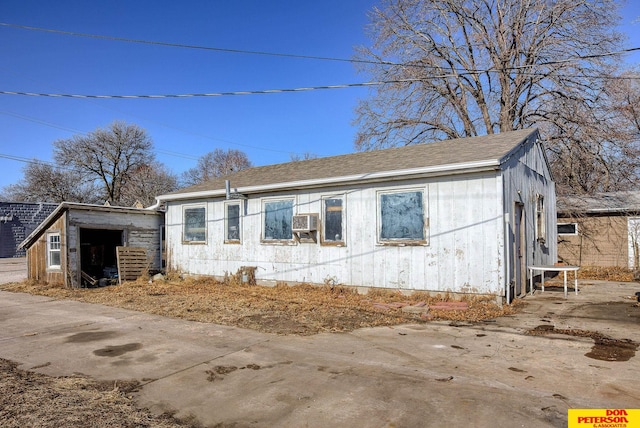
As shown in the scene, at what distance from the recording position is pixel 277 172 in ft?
45.3

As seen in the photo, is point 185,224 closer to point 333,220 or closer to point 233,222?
point 233,222

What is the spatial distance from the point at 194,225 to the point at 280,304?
6283 mm

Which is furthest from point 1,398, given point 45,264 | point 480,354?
point 45,264

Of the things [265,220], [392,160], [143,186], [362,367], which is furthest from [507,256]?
[143,186]

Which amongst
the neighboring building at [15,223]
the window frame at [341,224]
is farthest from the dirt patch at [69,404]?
the neighboring building at [15,223]

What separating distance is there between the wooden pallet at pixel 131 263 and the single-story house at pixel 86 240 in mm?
432

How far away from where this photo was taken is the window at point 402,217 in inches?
366

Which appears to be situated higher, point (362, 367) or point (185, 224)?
point (185, 224)

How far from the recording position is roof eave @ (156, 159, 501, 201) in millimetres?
8344

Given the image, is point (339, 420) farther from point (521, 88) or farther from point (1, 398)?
point (521, 88)

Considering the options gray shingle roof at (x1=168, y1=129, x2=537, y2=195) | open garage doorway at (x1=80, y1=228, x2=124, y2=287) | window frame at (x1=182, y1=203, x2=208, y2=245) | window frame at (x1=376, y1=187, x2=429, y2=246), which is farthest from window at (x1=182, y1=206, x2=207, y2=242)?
window frame at (x1=376, y1=187, x2=429, y2=246)

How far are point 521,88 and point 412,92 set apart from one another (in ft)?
18.2

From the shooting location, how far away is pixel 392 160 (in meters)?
11.0

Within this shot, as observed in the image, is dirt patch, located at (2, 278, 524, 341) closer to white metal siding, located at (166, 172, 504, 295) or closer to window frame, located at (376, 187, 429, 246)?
white metal siding, located at (166, 172, 504, 295)
